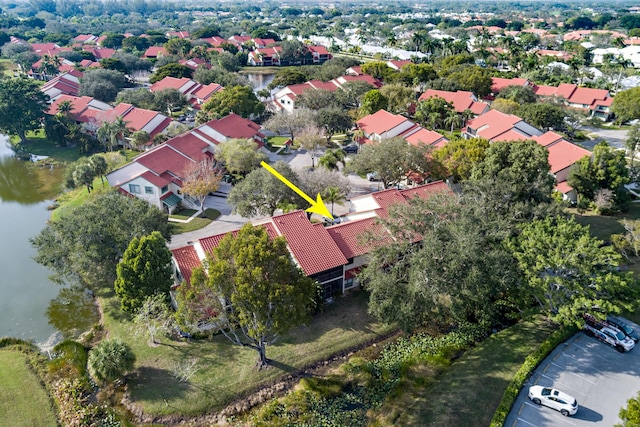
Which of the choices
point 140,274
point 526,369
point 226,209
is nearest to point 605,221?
point 526,369

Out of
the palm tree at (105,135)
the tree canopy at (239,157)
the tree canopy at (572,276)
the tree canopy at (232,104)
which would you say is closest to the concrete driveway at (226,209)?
the tree canopy at (239,157)

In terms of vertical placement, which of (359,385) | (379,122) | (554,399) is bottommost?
(359,385)

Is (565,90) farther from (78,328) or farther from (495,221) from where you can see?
(78,328)

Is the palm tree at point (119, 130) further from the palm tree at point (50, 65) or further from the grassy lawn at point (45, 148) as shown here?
the palm tree at point (50, 65)

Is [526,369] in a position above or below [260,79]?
above

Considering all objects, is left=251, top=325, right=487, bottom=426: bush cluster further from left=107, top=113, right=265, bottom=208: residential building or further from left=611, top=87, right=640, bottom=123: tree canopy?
left=611, top=87, right=640, bottom=123: tree canopy

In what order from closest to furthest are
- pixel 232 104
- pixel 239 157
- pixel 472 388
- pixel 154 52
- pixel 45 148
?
1. pixel 472 388
2. pixel 239 157
3. pixel 45 148
4. pixel 232 104
5. pixel 154 52

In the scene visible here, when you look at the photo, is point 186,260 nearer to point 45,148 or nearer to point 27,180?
point 27,180

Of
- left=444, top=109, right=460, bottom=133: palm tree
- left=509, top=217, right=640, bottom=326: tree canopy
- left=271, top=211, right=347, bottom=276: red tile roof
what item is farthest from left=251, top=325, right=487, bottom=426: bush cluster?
left=444, top=109, right=460, bottom=133: palm tree
